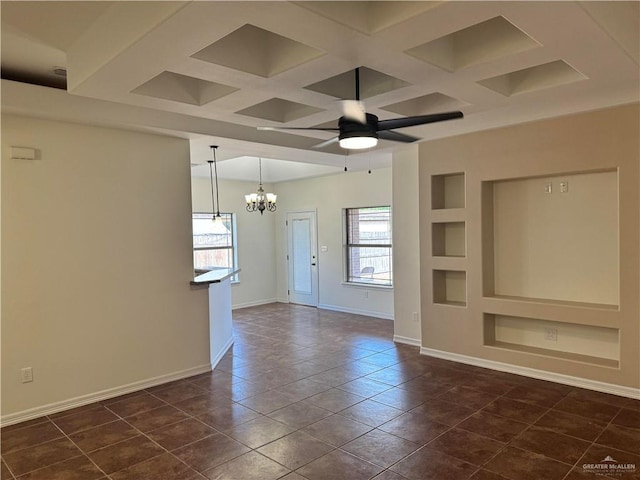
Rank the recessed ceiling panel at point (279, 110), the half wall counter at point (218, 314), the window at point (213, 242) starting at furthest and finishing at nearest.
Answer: the window at point (213, 242) → the half wall counter at point (218, 314) → the recessed ceiling panel at point (279, 110)

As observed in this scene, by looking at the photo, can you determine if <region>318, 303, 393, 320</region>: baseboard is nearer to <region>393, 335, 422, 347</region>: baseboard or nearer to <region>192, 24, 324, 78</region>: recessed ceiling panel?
<region>393, 335, 422, 347</region>: baseboard

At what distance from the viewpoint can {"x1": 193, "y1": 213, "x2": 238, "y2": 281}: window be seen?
831 centimetres

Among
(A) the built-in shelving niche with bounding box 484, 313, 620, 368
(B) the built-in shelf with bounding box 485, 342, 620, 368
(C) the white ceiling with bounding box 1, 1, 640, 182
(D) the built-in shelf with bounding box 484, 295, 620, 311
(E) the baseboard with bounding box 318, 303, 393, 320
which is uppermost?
(C) the white ceiling with bounding box 1, 1, 640, 182

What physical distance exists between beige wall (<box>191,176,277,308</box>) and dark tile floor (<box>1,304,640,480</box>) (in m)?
4.07

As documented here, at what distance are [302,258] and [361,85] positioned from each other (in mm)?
5863

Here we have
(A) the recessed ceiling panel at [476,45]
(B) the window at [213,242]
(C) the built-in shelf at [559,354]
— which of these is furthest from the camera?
Answer: (B) the window at [213,242]

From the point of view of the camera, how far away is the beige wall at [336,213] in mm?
7637

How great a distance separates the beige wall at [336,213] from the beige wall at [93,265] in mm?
3752

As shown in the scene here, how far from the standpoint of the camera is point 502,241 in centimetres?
491

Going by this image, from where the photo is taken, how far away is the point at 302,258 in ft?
29.7

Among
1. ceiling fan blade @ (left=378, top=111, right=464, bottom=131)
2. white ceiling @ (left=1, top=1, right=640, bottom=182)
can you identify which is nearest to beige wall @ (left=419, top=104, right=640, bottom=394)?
white ceiling @ (left=1, top=1, right=640, bottom=182)

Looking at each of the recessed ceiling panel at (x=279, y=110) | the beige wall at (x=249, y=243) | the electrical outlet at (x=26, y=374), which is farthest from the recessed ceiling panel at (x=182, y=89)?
the beige wall at (x=249, y=243)

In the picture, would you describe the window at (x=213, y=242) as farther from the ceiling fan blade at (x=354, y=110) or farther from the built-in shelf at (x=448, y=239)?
the ceiling fan blade at (x=354, y=110)

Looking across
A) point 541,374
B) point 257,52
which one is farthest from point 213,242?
point 541,374
